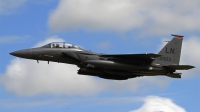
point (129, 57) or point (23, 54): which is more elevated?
point (23, 54)

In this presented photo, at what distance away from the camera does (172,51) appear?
111 feet

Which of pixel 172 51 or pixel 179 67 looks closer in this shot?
pixel 179 67

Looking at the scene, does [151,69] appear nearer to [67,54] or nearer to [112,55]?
[112,55]

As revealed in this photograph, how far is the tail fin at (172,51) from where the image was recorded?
33562 millimetres

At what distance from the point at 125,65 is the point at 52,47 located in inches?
229

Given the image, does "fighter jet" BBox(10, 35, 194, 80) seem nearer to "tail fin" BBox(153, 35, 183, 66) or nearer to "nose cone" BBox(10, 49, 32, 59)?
"nose cone" BBox(10, 49, 32, 59)

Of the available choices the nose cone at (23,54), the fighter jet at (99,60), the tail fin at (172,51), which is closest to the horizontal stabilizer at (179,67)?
the fighter jet at (99,60)

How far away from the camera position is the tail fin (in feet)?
110

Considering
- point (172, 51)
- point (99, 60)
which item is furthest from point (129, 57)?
point (172, 51)

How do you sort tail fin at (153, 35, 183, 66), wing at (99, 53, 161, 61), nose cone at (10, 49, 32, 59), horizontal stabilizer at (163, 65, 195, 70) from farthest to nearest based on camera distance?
tail fin at (153, 35, 183, 66) < nose cone at (10, 49, 32, 59) < wing at (99, 53, 161, 61) < horizontal stabilizer at (163, 65, 195, 70)

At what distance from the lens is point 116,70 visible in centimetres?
3209

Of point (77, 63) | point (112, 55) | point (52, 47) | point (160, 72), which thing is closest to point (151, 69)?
point (160, 72)

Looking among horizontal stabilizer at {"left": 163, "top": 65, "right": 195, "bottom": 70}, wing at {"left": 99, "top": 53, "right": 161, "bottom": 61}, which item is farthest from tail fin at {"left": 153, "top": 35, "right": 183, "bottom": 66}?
wing at {"left": 99, "top": 53, "right": 161, "bottom": 61}

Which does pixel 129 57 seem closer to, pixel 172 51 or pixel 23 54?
pixel 172 51
